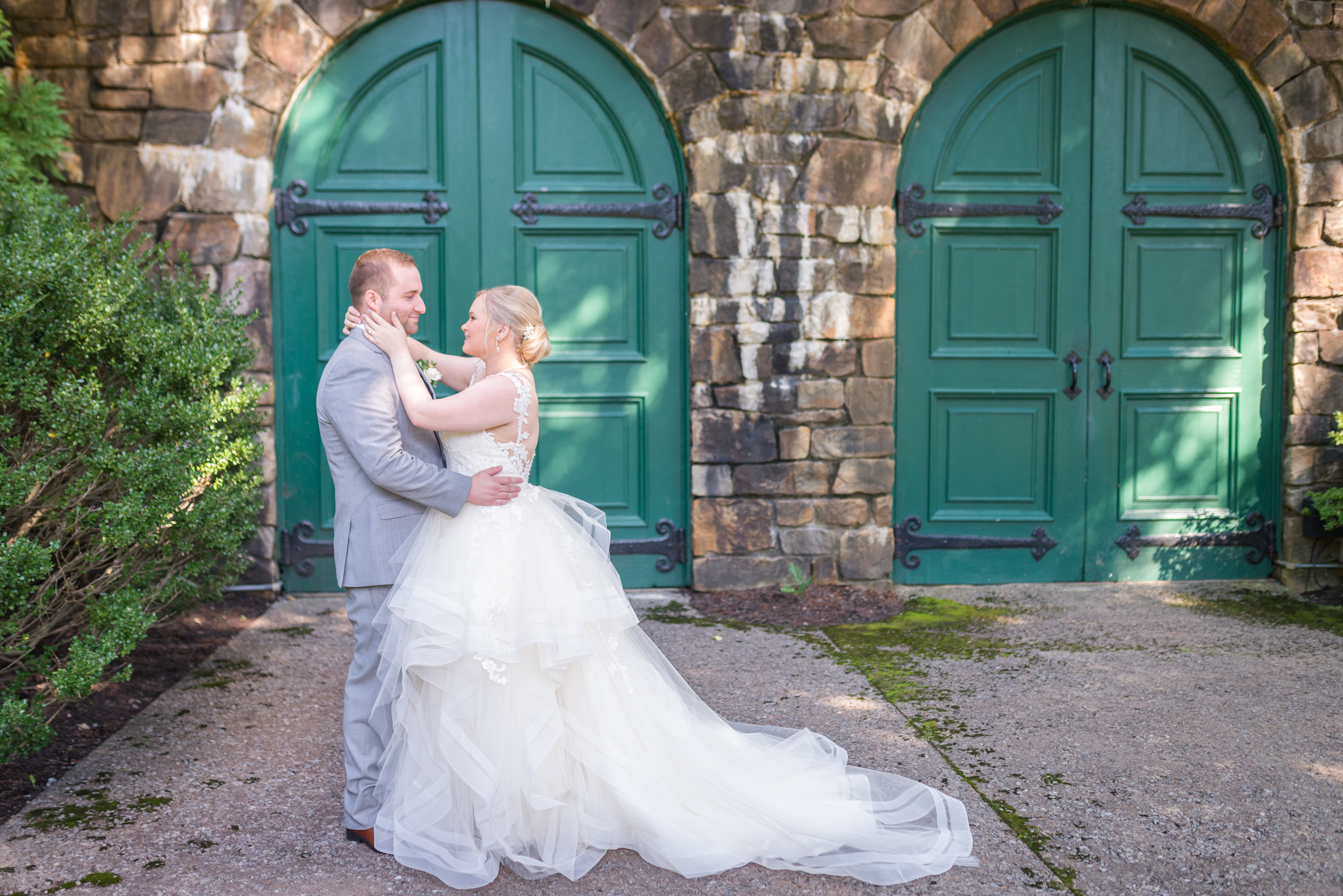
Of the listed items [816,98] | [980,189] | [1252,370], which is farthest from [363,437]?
[1252,370]

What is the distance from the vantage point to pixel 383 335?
2.72m

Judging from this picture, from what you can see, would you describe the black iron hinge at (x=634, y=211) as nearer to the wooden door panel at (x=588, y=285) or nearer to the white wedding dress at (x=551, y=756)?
the wooden door panel at (x=588, y=285)

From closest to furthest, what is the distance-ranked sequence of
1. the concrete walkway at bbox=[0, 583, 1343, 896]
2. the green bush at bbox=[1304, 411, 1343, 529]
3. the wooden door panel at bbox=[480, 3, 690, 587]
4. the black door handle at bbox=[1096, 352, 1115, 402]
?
the concrete walkway at bbox=[0, 583, 1343, 896]
the green bush at bbox=[1304, 411, 1343, 529]
the wooden door panel at bbox=[480, 3, 690, 587]
the black door handle at bbox=[1096, 352, 1115, 402]

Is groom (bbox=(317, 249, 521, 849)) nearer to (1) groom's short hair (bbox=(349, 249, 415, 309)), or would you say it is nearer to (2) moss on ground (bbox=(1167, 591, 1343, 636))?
(1) groom's short hair (bbox=(349, 249, 415, 309))

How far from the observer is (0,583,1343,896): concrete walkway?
249 centimetres

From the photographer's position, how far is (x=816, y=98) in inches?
204

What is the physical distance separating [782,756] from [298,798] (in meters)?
1.50

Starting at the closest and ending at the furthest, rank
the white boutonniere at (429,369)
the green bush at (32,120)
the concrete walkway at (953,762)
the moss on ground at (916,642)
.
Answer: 1. the concrete walkway at (953,762)
2. the white boutonniere at (429,369)
3. the moss on ground at (916,642)
4. the green bush at (32,120)

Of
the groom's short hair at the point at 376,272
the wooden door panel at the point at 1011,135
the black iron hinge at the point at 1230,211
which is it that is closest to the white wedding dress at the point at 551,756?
the groom's short hair at the point at 376,272

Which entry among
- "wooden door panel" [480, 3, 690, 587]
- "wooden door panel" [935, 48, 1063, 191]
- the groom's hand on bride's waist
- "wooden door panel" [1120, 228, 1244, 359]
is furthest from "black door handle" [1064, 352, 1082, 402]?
the groom's hand on bride's waist

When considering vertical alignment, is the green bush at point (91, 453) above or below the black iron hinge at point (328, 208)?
below

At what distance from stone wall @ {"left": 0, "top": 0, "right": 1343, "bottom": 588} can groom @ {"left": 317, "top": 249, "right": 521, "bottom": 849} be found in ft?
8.59

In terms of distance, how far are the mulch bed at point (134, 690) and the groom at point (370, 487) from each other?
3.64ft

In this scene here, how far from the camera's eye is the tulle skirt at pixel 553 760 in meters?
2.53
